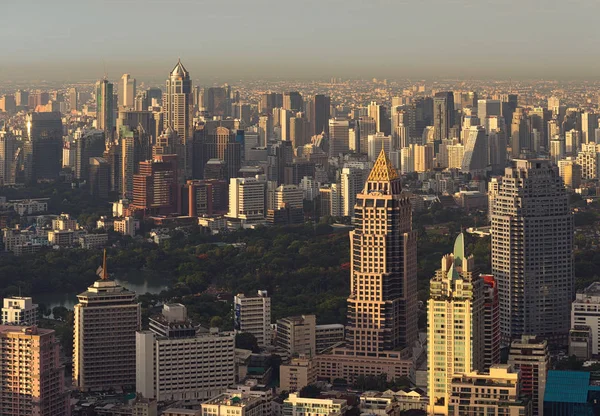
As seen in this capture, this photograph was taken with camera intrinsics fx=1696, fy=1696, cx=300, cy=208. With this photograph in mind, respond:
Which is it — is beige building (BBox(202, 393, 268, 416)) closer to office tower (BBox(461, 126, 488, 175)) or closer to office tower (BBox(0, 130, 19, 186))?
office tower (BBox(461, 126, 488, 175))

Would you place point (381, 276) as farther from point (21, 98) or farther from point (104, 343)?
point (21, 98)

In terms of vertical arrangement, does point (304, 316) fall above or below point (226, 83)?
below

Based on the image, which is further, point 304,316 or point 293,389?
point 304,316

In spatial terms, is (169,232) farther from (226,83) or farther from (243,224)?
(226,83)

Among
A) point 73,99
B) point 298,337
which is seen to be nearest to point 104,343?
point 298,337

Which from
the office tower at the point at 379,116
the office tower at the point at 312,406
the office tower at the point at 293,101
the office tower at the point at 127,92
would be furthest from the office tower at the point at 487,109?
the office tower at the point at 312,406

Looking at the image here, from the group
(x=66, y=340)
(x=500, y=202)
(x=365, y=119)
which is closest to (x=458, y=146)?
(x=365, y=119)
